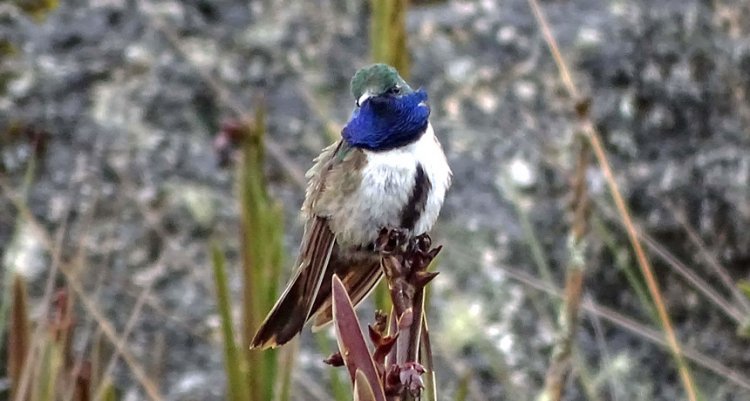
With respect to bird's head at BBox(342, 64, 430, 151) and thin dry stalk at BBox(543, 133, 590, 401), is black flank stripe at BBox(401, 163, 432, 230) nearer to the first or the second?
bird's head at BBox(342, 64, 430, 151)

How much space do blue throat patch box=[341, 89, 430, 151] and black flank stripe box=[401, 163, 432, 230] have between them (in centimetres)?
9

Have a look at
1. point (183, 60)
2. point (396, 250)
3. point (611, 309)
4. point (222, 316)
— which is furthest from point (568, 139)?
point (396, 250)

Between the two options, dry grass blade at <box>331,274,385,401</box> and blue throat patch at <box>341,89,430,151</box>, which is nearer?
dry grass blade at <box>331,274,385,401</box>

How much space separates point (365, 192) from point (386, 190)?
32 mm

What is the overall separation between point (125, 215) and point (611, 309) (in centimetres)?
118

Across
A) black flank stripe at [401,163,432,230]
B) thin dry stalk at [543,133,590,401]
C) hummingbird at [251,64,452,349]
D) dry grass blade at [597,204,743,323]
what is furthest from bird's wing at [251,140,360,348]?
dry grass blade at [597,204,743,323]

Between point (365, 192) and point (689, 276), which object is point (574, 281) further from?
point (689, 276)

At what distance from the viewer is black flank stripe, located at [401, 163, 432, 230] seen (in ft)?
5.26

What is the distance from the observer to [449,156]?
2863 millimetres

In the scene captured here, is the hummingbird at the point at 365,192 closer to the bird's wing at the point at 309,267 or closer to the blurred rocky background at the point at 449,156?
the bird's wing at the point at 309,267

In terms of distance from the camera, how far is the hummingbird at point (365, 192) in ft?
5.19

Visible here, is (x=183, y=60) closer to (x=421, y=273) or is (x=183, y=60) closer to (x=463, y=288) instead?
(x=463, y=288)

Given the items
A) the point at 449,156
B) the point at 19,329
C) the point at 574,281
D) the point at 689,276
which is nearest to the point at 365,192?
the point at 574,281

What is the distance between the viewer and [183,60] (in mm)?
2947
